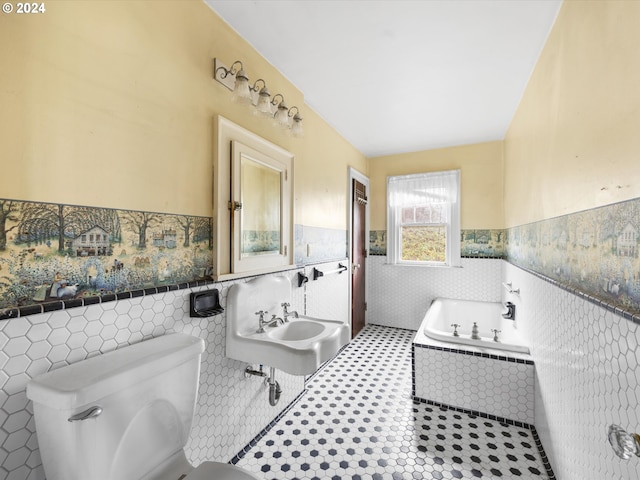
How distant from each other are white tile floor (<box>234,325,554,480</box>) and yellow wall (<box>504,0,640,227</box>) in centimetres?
147

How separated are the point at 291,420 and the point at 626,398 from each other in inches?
70.9

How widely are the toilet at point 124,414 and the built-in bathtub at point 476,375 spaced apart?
169 cm

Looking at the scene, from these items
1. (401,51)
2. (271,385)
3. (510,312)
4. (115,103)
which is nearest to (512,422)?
(510,312)

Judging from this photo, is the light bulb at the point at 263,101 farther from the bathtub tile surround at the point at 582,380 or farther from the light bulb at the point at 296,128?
the bathtub tile surround at the point at 582,380

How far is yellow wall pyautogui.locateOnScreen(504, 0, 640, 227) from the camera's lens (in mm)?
901

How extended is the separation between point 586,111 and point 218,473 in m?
2.04

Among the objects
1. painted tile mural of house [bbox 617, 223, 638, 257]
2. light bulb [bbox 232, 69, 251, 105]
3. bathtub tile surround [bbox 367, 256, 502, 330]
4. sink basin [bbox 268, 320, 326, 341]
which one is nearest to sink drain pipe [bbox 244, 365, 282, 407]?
sink basin [bbox 268, 320, 326, 341]

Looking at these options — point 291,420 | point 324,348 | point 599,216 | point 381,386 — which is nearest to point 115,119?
point 324,348

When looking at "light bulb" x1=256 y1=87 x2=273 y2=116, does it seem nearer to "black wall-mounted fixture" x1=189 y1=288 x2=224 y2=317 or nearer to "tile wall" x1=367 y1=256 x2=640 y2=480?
"black wall-mounted fixture" x1=189 y1=288 x2=224 y2=317

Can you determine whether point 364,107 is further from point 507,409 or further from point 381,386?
point 507,409

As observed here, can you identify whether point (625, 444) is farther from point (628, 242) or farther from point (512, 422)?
point (512, 422)

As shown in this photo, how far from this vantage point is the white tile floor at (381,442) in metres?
1.60

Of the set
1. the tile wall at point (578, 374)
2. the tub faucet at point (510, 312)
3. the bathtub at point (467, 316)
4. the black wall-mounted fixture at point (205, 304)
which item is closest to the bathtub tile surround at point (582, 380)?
the tile wall at point (578, 374)

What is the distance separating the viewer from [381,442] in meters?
1.81
